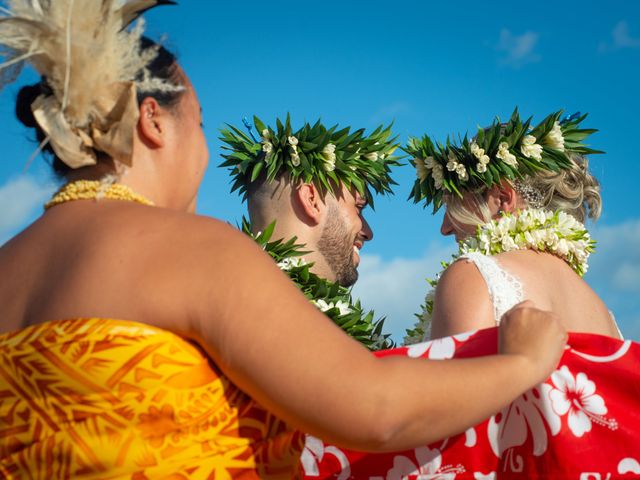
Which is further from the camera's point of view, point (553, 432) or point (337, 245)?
point (337, 245)

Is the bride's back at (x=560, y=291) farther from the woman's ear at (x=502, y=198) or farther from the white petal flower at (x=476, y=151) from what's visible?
the white petal flower at (x=476, y=151)

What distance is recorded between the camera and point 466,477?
2.31 m

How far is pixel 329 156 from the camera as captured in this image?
17.8 ft

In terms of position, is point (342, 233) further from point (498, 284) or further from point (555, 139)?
point (498, 284)

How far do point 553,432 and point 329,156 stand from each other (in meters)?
3.38

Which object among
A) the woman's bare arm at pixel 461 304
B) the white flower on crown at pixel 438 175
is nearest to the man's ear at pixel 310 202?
the white flower on crown at pixel 438 175

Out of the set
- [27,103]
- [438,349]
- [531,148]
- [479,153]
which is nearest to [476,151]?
[479,153]

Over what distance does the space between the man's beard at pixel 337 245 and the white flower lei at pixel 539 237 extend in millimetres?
1690

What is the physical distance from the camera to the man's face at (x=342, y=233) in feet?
18.1

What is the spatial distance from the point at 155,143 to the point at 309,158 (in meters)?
3.43

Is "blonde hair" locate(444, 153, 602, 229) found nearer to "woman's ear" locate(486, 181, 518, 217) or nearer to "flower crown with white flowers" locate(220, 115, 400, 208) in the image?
"woman's ear" locate(486, 181, 518, 217)

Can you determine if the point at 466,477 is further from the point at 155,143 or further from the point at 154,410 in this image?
the point at 155,143

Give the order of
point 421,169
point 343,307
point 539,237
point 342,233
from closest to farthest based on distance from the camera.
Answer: point 539,237
point 343,307
point 421,169
point 342,233

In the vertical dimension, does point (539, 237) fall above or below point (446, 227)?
below
